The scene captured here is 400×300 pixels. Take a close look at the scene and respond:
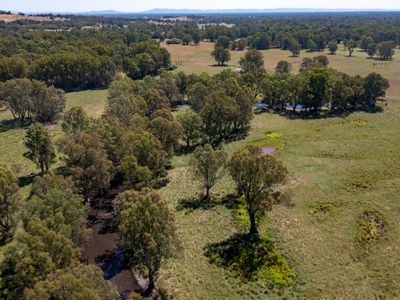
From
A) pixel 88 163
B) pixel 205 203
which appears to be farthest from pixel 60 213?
pixel 205 203

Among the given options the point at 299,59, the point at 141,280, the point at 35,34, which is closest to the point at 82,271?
the point at 141,280

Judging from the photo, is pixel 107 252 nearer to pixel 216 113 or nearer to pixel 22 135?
pixel 216 113

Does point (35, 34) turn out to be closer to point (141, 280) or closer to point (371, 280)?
point (141, 280)

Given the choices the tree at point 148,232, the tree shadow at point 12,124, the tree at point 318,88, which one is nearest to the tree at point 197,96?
the tree at point 318,88

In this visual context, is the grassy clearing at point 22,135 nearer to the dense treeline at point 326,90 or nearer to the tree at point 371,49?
the dense treeline at point 326,90

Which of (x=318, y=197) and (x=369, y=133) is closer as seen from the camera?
(x=318, y=197)

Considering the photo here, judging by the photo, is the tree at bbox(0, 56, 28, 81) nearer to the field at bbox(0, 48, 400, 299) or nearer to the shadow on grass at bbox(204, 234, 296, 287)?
the field at bbox(0, 48, 400, 299)

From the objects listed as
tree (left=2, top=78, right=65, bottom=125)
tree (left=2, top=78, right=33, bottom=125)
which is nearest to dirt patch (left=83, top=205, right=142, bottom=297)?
tree (left=2, top=78, right=33, bottom=125)
